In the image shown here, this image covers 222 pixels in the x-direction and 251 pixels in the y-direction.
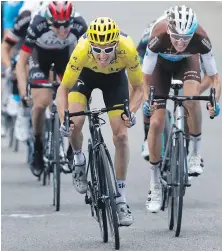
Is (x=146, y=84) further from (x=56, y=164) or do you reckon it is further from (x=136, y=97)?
(x=56, y=164)

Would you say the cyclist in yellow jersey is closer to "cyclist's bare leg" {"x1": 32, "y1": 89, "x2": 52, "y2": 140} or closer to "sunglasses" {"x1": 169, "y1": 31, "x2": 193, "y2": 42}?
"sunglasses" {"x1": 169, "y1": 31, "x2": 193, "y2": 42}

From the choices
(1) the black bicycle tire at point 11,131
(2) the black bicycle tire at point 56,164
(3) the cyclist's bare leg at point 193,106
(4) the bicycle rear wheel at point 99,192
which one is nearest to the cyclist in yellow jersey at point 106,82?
(4) the bicycle rear wheel at point 99,192

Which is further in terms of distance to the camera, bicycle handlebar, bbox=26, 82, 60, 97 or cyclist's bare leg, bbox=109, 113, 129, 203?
bicycle handlebar, bbox=26, 82, 60, 97

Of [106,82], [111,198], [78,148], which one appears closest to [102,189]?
[111,198]

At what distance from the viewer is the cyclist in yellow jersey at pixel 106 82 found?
32.5 ft

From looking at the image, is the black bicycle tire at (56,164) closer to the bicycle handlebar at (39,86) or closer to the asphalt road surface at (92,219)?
the asphalt road surface at (92,219)

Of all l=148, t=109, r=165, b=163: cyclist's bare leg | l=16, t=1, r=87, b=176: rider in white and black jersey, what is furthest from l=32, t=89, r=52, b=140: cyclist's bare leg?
l=148, t=109, r=165, b=163: cyclist's bare leg

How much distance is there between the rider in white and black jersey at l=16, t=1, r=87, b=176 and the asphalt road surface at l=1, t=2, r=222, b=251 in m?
0.84

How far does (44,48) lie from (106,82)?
11.0 ft

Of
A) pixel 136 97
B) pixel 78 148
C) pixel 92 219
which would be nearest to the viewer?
pixel 136 97

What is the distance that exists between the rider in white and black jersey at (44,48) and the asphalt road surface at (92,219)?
2.74 feet

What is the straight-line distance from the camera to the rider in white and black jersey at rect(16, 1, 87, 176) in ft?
42.6

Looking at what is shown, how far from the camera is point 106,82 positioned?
421 inches

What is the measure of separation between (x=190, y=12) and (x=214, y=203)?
2.47 meters
